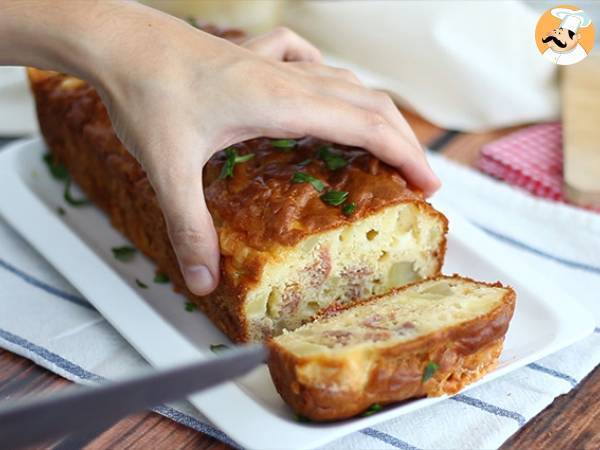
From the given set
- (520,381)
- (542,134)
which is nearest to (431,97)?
(542,134)

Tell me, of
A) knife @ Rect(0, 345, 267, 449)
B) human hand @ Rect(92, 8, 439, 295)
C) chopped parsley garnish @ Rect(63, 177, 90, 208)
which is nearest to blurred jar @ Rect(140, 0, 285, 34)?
chopped parsley garnish @ Rect(63, 177, 90, 208)

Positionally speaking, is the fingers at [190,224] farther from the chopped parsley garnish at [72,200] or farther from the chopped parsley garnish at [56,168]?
the chopped parsley garnish at [56,168]

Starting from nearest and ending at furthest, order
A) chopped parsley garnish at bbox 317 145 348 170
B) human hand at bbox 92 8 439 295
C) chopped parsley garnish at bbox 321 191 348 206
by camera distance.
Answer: human hand at bbox 92 8 439 295, chopped parsley garnish at bbox 321 191 348 206, chopped parsley garnish at bbox 317 145 348 170

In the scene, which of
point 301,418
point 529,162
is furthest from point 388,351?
point 529,162

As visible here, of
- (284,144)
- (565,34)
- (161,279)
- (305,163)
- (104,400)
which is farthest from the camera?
(565,34)

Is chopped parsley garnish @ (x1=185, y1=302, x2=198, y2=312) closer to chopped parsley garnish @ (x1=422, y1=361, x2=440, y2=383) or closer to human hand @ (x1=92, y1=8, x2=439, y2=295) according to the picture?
human hand @ (x1=92, y1=8, x2=439, y2=295)

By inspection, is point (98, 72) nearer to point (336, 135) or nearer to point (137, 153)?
point (137, 153)

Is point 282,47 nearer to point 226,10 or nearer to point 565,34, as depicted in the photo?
point 226,10
